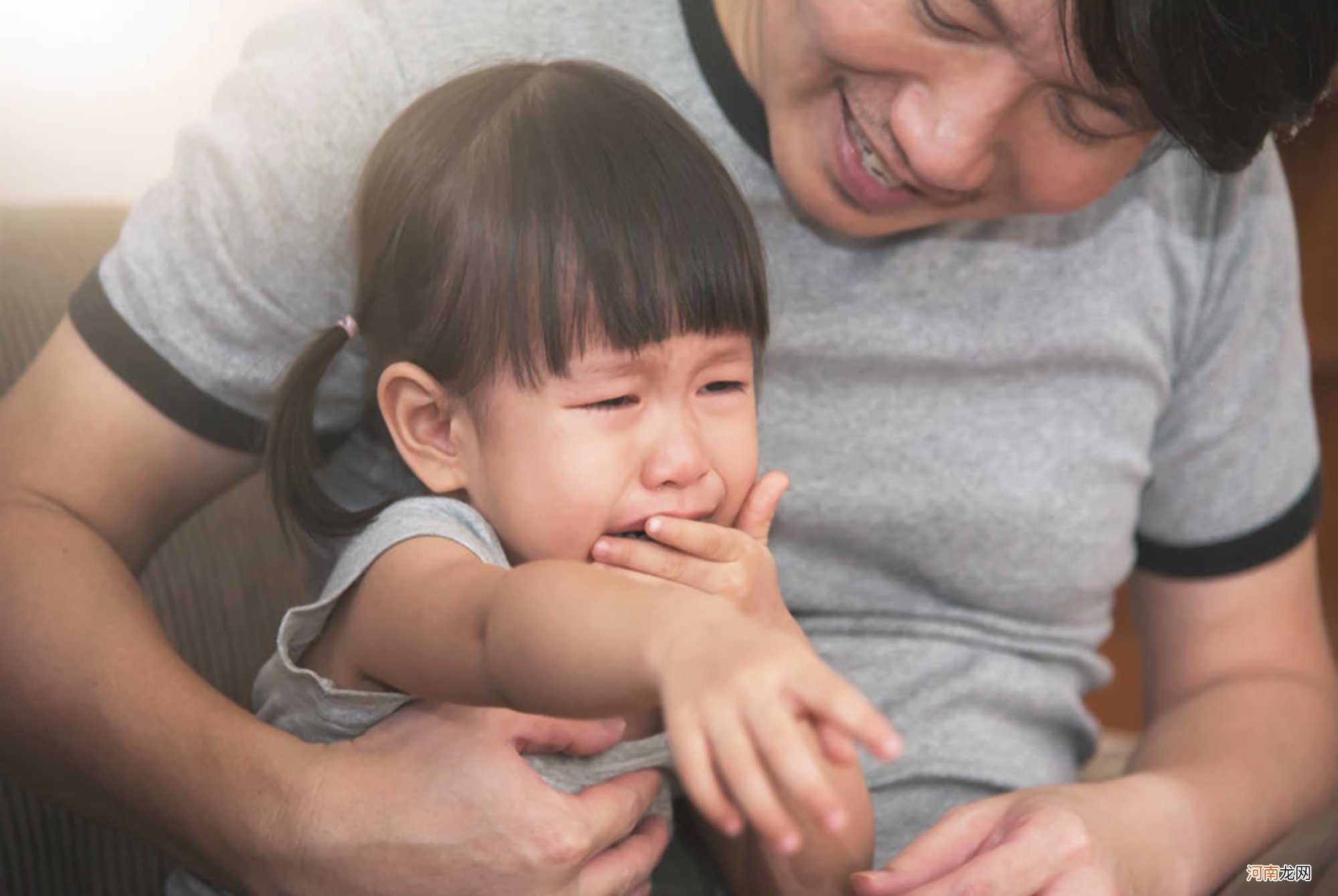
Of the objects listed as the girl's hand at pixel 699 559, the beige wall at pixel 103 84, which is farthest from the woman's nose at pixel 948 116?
the beige wall at pixel 103 84

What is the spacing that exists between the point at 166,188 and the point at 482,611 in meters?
0.29

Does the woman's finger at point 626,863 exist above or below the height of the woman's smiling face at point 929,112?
below

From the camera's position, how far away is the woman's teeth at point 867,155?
0.67m

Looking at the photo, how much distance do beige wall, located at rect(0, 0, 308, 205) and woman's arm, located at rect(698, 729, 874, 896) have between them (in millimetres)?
445

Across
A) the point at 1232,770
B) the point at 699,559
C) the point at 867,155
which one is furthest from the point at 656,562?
the point at 1232,770

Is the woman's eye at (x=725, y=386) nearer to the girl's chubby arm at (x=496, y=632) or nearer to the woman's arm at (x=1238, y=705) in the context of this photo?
the girl's chubby arm at (x=496, y=632)

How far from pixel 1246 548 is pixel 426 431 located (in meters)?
0.59

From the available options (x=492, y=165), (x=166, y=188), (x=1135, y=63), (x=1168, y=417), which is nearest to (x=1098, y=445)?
(x=1168, y=417)

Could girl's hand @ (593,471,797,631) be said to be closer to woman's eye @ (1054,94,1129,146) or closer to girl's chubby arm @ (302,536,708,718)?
girl's chubby arm @ (302,536,708,718)

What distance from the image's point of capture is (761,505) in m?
0.61

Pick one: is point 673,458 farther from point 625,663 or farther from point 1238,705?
point 1238,705

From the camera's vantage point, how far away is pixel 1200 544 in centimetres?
90

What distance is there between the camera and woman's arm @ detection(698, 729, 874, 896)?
2.05 ft

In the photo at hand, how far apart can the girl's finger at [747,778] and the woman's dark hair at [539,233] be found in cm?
25
